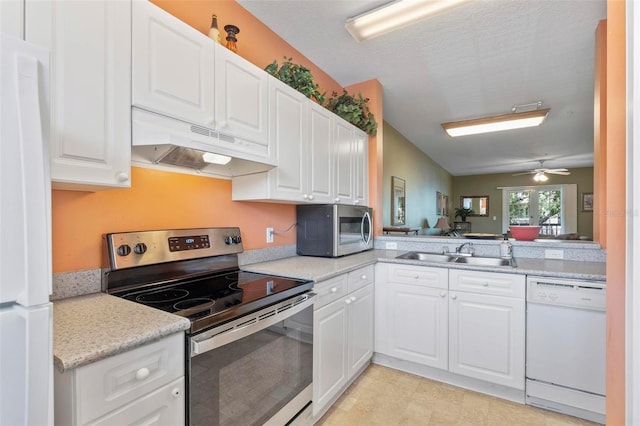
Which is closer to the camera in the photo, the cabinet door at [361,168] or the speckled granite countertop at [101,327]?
the speckled granite countertop at [101,327]

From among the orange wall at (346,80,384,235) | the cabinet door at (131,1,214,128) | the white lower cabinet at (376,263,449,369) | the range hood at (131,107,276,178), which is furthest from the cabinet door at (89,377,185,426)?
the orange wall at (346,80,384,235)

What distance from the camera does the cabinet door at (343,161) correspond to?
249 centimetres

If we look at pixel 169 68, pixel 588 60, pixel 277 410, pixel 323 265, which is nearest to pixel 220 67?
pixel 169 68

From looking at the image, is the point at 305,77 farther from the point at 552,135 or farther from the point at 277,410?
the point at 552,135

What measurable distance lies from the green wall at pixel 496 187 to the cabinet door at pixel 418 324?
793 cm

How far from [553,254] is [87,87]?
10.2 ft

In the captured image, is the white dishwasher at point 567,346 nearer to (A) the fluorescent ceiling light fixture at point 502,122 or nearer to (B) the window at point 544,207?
(A) the fluorescent ceiling light fixture at point 502,122

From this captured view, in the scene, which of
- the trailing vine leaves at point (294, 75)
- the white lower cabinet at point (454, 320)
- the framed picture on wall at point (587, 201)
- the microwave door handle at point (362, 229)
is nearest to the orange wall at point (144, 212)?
the trailing vine leaves at point (294, 75)

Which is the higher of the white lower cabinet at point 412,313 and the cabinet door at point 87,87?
the cabinet door at point 87,87

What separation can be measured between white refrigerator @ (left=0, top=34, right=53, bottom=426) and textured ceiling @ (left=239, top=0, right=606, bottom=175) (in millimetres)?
1940

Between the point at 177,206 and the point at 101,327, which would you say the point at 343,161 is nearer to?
the point at 177,206

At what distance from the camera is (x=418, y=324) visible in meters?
2.26

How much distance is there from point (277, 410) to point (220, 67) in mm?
1744

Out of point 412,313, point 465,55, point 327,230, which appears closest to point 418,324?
point 412,313
